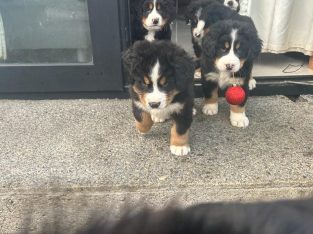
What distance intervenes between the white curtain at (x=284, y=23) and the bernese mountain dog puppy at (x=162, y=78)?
4.53 feet

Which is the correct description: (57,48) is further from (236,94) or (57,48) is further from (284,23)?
(284,23)

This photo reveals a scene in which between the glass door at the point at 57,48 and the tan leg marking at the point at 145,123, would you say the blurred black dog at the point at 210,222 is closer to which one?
the tan leg marking at the point at 145,123

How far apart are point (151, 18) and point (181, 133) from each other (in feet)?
3.69

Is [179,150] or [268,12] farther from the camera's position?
[268,12]

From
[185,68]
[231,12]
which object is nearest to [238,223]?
[185,68]

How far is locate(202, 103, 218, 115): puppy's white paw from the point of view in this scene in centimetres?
323

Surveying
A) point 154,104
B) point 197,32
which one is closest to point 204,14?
point 197,32

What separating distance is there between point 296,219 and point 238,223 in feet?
0.32

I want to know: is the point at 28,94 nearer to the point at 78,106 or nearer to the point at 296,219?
the point at 78,106

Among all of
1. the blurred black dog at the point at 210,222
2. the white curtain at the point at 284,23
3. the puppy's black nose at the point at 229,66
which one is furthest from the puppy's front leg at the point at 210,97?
the blurred black dog at the point at 210,222

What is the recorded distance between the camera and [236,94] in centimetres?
288

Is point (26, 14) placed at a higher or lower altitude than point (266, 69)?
higher

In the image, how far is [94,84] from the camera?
11.4 ft

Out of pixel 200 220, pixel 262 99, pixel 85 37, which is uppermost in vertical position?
pixel 200 220
